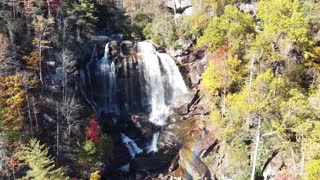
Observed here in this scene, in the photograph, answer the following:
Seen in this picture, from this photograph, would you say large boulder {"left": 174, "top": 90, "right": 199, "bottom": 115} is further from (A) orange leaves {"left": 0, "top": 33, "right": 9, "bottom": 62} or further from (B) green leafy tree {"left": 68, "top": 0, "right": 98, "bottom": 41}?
(A) orange leaves {"left": 0, "top": 33, "right": 9, "bottom": 62}

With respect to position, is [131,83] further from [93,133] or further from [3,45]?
[3,45]

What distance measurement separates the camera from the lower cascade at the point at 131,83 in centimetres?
4559

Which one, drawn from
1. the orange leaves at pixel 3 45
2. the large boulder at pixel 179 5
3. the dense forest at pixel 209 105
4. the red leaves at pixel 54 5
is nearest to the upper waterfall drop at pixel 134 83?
the dense forest at pixel 209 105

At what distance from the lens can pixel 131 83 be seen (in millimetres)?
48156

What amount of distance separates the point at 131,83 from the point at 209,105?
42.6 ft

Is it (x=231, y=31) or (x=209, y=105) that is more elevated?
(x=231, y=31)

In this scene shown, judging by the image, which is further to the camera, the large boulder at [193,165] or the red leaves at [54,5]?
the red leaves at [54,5]

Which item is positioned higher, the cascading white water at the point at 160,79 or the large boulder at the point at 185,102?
the cascading white water at the point at 160,79

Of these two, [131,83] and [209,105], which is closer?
[209,105]

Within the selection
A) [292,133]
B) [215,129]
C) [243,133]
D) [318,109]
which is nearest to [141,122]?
[215,129]

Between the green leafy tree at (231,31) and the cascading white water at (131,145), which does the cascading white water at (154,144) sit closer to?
the cascading white water at (131,145)

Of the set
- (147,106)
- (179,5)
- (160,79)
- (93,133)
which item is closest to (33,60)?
(93,133)

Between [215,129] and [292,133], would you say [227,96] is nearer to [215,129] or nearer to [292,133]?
[215,129]

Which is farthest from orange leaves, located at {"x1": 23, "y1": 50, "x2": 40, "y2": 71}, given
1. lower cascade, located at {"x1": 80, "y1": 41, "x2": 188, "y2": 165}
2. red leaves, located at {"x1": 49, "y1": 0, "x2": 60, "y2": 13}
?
red leaves, located at {"x1": 49, "y1": 0, "x2": 60, "y2": 13}
